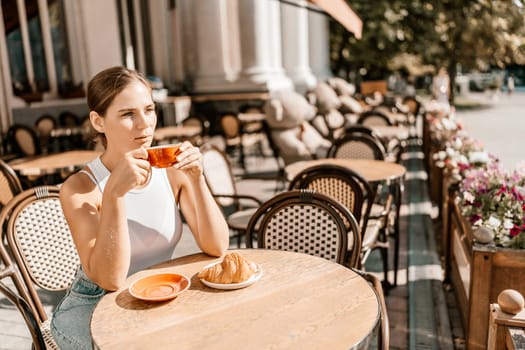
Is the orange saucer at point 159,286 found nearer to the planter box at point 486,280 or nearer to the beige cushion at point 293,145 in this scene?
the planter box at point 486,280

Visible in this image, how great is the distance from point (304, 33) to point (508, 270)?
12.4m

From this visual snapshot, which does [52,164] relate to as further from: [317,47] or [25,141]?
[317,47]

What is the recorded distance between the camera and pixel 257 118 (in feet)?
31.1

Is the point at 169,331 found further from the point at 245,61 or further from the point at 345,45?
the point at 345,45

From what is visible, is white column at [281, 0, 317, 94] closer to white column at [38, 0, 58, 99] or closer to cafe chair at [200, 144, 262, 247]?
white column at [38, 0, 58, 99]

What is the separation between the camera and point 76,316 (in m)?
1.92

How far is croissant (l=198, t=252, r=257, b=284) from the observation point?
180 cm

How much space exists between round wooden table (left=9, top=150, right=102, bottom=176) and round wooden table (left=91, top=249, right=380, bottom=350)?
3.38 metres

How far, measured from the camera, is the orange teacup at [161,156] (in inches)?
65.9

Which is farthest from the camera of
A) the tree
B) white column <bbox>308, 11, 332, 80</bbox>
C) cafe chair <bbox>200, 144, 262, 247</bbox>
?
the tree

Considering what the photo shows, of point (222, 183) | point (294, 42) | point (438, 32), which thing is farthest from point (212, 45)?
point (438, 32)

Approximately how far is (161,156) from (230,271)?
489 mm

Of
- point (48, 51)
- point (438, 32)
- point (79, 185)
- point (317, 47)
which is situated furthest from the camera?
point (438, 32)

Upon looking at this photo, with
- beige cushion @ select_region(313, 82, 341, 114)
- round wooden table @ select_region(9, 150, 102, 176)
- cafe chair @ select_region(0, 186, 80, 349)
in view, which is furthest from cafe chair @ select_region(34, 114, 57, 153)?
cafe chair @ select_region(0, 186, 80, 349)
